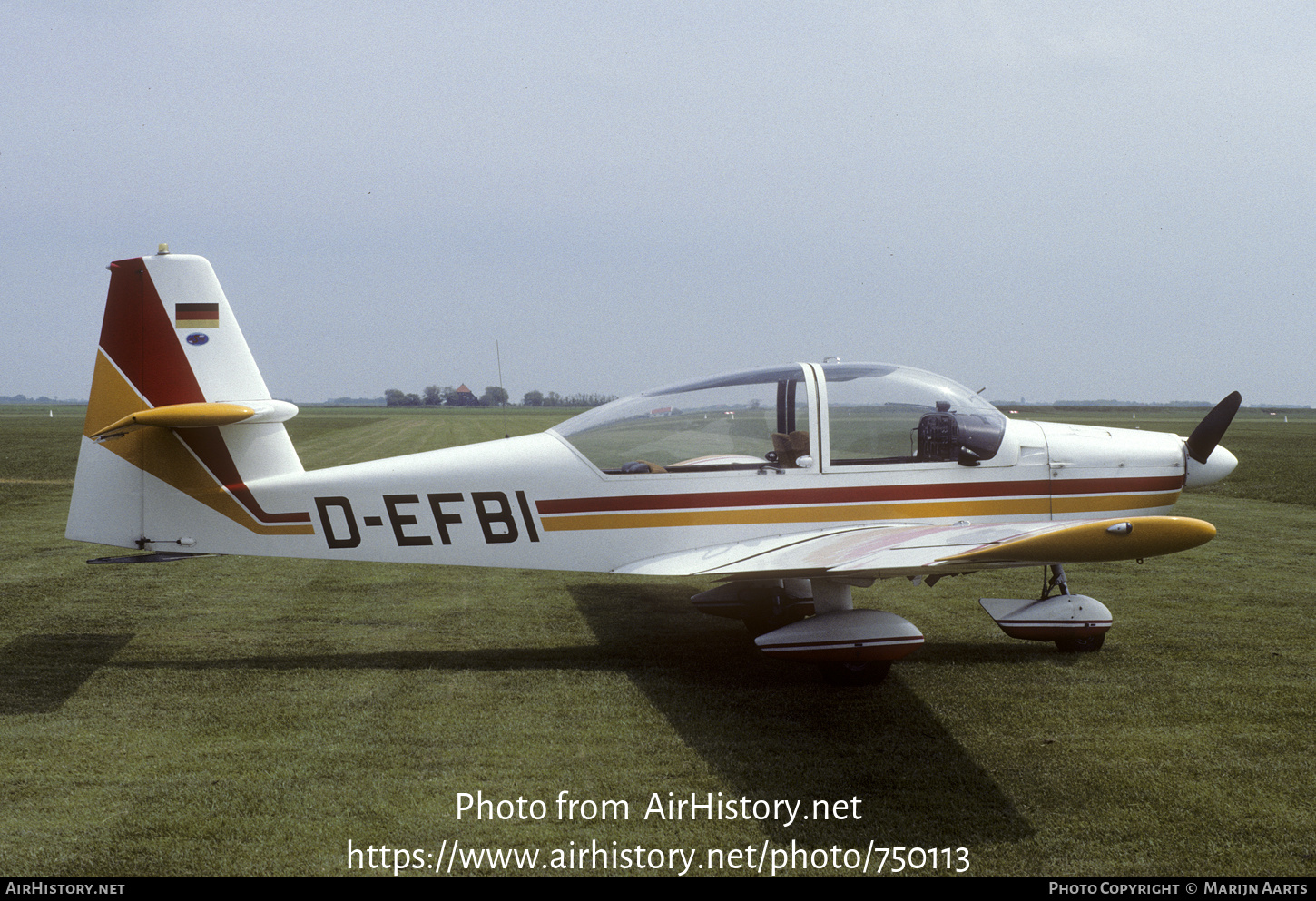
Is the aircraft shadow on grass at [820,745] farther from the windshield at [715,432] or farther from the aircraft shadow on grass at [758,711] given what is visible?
the windshield at [715,432]

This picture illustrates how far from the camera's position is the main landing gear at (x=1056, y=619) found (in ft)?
20.6

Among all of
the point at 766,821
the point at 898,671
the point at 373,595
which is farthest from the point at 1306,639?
the point at 373,595

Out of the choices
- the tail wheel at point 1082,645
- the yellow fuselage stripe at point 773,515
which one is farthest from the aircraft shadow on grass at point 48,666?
the tail wheel at point 1082,645

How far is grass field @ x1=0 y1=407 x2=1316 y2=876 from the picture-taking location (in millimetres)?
3703

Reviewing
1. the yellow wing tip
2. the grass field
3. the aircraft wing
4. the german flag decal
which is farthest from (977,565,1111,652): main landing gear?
the german flag decal

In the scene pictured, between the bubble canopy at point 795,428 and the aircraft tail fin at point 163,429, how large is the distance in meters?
2.17

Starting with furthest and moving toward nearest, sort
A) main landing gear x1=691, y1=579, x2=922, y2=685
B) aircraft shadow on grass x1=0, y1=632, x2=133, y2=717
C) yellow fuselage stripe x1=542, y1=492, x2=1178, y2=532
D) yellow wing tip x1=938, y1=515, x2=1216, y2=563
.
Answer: yellow fuselage stripe x1=542, y1=492, x2=1178, y2=532, main landing gear x1=691, y1=579, x2=922, y2=685, aircraft shadow on grass x1=0, y1=632, x2=133, y2=717, yellow wing tip x1=938, y1=515, x2=1216, y2=563

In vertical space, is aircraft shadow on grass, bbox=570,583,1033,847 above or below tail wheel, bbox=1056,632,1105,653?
above

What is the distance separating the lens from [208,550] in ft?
20.0

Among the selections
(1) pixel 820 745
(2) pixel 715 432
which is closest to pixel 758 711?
(1) pixel 820 745

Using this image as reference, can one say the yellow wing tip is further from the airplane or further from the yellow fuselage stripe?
the yellow fuselage stripe

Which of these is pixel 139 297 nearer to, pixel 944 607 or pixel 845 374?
pixel 845 374
